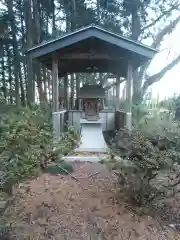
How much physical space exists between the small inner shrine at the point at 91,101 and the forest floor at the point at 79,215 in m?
4.65

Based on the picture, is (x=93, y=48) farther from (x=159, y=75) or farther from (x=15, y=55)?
(x=159, y=75)

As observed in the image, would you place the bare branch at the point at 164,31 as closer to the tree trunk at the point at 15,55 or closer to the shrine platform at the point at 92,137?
the tree trunk at the point at 15,55

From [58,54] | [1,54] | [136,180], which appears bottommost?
[136,180]

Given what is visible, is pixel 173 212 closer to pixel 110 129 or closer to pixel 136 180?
pixel 136 180

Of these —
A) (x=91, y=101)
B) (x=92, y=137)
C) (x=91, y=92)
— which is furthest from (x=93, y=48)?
(x=92, y=137)

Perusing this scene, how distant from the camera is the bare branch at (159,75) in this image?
14.1 m

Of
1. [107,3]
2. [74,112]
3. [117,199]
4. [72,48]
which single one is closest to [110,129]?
[74,112]

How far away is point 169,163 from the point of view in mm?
3266

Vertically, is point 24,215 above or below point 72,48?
below

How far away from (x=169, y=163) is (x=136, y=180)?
0.64m

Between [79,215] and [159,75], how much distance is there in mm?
12197

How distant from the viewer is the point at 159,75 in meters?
14.2

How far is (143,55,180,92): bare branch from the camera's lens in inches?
555

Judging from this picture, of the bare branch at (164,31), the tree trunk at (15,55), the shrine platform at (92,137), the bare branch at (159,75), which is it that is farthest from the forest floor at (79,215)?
the bare branch at (164,31)
